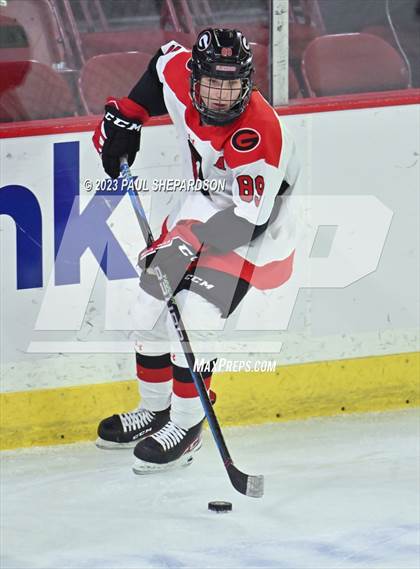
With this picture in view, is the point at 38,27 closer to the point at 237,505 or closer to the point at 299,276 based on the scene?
the point at 299,276

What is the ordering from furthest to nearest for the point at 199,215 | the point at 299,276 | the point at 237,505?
the point at 299,276 → the point at 199,215 → the point at 237,505

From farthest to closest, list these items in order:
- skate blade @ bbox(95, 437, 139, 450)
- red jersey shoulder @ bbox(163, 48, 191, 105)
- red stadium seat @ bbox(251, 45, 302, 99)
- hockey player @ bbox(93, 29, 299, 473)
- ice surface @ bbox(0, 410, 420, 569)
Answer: red stadium seat @ bbox(251, 45, 302, 99)
skate blade @ bbox(95, 437, 139, 450)
red jersey shoulder @ bbox(163, 48, 191, 105)
hockey player @ bbox(93, 29, 299, 473)
ice surface @ bbox(0, 410, 420, 569)

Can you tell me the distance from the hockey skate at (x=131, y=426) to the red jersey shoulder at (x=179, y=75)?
90cm

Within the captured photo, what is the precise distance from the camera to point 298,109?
3.99 m

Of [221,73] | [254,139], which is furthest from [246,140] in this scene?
[221,73]

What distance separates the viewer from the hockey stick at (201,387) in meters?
3.47

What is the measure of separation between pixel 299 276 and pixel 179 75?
81cm

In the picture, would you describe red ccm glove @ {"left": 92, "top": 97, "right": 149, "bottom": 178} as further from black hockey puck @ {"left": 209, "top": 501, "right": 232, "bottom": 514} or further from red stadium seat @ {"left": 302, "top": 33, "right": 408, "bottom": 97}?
black hockey puck @ {"left": 209, "top": 501, "right": 232, "bottom": 514}

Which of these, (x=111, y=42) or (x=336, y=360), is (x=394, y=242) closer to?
(x=336, y=360)

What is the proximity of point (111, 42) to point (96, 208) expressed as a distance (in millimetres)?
495

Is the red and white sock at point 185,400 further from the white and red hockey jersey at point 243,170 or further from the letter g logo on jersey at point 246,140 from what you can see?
the letter g logo on jersey at point 246,140

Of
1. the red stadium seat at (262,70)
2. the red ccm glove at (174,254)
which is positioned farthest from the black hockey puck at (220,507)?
the red stadium seat at (262,70)

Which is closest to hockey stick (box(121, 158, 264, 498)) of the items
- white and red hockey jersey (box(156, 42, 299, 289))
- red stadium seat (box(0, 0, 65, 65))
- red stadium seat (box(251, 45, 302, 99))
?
white and red hockey jersey (box(156, 42, 299, 289))

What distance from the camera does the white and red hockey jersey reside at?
3467mm
